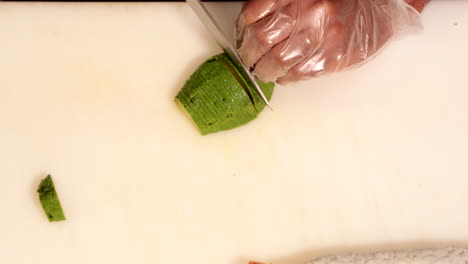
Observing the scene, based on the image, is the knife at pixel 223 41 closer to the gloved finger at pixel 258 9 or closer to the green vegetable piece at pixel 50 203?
the gloved finger at pixel 258 9

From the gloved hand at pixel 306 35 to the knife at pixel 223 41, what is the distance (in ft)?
0.07

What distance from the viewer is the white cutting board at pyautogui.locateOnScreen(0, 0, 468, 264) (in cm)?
155

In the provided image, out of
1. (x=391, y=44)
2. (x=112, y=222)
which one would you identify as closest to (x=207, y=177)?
(x=112, y=222)

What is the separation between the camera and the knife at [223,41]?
152cm

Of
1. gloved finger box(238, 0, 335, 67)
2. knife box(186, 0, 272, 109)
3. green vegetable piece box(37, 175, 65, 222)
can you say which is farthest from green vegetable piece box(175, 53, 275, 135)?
green vegetable piece box(37, 175, 65, 222)

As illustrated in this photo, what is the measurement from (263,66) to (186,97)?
225mm

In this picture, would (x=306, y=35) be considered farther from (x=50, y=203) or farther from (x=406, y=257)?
(x=50, y=203)

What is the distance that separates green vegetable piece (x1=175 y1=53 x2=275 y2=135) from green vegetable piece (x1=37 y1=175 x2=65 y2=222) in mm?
412

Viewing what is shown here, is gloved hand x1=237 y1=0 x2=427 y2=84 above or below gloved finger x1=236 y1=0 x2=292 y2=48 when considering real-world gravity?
below

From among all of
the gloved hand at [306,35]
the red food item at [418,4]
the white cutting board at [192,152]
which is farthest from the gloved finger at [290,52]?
the red food item at [418,4]

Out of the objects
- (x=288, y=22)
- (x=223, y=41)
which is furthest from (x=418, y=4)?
(x=223, y=41)

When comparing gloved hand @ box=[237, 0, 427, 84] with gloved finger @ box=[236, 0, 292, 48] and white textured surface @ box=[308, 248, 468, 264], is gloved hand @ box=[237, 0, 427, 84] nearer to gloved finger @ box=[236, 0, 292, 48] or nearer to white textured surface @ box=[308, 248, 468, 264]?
gloved finger @ box=[236, 0, 292, 48]

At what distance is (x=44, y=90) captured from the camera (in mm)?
1612

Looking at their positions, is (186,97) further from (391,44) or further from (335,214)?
(391,44)
